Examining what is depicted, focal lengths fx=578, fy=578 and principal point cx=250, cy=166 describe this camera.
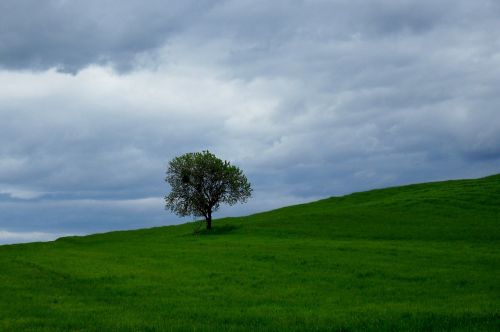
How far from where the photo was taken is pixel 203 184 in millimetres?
86438

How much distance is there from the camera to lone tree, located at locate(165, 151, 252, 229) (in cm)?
8612

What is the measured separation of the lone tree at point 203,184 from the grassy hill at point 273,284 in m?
16.5

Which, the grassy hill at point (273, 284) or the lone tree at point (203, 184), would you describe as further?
the lone tree at point (203, 184)

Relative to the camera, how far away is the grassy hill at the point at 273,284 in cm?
2320

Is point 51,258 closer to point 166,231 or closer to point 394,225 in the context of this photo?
point 394,225

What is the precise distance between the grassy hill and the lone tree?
16.5 meters

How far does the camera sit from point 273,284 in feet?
113

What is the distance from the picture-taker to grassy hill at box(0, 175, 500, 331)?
76.1 feet

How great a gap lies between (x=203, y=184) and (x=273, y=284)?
52960mm

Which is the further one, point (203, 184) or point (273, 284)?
point (203, 184)

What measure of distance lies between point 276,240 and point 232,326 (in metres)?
42.0

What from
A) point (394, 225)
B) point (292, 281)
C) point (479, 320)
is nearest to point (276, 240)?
point (394, 225)

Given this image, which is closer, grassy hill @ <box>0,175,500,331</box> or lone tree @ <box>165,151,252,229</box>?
grassy hill @ <box>0,175,500,331</box>

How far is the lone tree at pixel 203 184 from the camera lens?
8612cm
